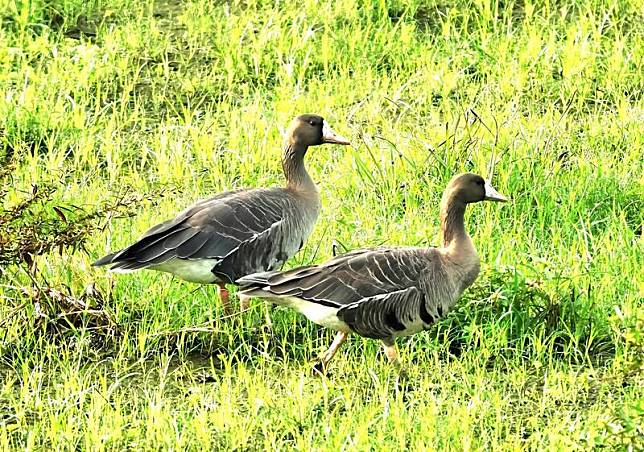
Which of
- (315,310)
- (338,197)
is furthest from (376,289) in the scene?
(338,197)

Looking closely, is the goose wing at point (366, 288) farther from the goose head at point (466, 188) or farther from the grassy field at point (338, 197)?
the goose head at point (466, 188)

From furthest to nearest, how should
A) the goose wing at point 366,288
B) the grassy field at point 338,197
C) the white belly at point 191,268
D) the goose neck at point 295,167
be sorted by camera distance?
the goose neck at point 295,167
the white belly at point 191,268
the goose wing at point 366,288
the grassy field at point 338,197

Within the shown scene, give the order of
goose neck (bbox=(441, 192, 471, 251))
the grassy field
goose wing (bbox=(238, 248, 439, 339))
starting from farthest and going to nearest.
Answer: goose neck (bbox=(441, 192, 471, 251)) → goose wing (bbox=(238, 248, 439, 339)) → the grassy field

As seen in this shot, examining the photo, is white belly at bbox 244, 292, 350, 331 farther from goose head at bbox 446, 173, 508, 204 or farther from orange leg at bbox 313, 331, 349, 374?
goose head at bbox 446, 173, 508, 204

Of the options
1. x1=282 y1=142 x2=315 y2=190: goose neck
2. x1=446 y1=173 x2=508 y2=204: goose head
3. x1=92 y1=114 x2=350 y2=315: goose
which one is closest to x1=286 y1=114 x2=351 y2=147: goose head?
x1=282 y1=142 x2=315 y2=190: goose neck

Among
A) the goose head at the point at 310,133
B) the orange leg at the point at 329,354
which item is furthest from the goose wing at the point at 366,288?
the goose head at the point at 310,133

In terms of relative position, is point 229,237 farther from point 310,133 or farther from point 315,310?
point 310,133

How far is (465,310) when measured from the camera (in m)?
6.59

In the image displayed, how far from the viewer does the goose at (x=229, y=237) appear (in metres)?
6.64

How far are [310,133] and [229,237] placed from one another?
3.39ft

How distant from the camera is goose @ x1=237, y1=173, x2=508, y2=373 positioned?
622 centimetres

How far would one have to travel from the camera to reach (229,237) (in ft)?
22.7

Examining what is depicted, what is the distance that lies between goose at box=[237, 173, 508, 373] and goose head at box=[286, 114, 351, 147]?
4.37ft

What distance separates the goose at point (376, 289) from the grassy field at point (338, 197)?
0.22 meters
